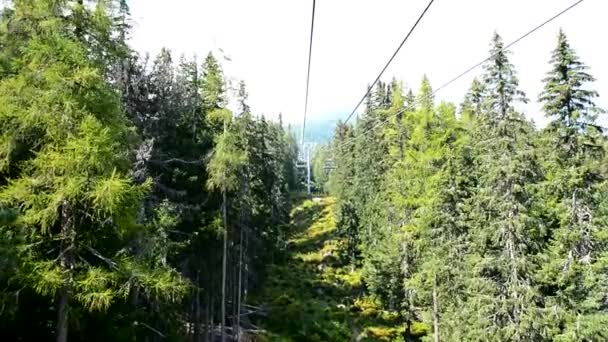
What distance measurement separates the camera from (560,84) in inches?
789

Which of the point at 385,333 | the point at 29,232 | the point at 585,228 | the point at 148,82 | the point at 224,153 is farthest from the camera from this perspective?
the point at 385,333

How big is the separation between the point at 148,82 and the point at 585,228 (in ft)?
57.0

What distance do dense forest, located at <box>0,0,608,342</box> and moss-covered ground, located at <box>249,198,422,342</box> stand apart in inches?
9.5

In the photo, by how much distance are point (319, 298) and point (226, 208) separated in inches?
797

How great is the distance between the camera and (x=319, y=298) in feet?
143

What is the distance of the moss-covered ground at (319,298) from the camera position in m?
34.3

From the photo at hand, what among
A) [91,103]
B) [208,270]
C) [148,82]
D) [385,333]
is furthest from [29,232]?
[385,333]

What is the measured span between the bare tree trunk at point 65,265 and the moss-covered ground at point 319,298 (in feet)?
74.2

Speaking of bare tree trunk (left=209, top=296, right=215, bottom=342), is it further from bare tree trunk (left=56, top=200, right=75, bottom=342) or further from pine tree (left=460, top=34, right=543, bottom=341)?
bare tree trunk (left=56, top=200, right=75, bottom=342)

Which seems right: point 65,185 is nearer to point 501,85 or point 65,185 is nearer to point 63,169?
point 63,169

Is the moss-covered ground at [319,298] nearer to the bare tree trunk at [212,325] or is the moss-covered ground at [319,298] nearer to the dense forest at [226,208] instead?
the dense forest at [226,208]

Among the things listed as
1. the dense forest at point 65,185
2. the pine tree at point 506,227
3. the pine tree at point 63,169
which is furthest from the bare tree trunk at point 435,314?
the pine tree at point 63,169

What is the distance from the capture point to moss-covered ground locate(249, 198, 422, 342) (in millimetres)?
34303

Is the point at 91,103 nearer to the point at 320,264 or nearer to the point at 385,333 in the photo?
the point at 385,333
